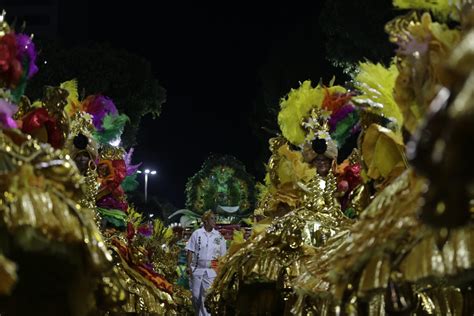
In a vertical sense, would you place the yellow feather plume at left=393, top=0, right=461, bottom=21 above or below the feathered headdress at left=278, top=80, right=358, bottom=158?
below

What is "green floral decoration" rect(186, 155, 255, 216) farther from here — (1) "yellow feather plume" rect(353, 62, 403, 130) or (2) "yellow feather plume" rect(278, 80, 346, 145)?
(1) "yellow feather plume" rect(353, 62, 403, 130)

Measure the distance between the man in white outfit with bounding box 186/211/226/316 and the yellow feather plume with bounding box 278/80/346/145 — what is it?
19.7ft

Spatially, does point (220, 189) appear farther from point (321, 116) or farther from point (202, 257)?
point (321, 116)

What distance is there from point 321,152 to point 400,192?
3902 millimetres

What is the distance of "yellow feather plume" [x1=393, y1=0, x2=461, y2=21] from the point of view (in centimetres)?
376

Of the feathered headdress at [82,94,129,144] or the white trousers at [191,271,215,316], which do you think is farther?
the white trousers at [191,271,215,316]

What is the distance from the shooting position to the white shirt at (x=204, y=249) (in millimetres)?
13945

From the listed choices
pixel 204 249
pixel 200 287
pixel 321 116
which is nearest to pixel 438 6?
pixel 321 116

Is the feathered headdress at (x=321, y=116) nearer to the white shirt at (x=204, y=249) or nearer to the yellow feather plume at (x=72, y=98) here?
the yellow feather plume at (x=72, y=98)

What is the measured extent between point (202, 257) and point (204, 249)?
12 cm

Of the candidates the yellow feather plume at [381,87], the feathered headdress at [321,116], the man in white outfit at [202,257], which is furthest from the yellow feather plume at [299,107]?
the man in white outfit at [202,257]

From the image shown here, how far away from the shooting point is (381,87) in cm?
470

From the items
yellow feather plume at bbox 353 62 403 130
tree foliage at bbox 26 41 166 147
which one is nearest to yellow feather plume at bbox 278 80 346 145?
yellow feather plume at bbox 353 62 403 130

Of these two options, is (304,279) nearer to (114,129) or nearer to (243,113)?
(114,129)
